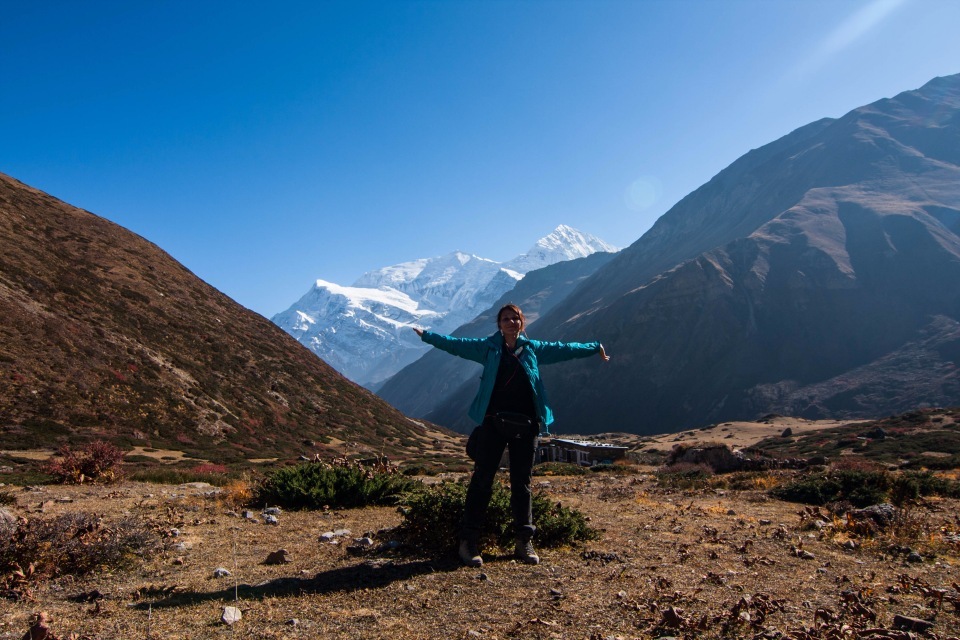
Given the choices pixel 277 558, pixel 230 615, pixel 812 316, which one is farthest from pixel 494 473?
pixel 812 316

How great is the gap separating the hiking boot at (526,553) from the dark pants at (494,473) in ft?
0.21

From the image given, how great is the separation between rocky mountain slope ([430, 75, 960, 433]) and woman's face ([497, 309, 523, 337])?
328 feet

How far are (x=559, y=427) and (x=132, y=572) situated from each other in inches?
4928

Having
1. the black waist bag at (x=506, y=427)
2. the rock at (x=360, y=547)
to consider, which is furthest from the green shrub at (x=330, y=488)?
the black waist bag at (x=506, y=427)

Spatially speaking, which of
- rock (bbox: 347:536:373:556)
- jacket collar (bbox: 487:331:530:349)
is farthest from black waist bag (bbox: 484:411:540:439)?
rock (bbox: 347:536:373:556)

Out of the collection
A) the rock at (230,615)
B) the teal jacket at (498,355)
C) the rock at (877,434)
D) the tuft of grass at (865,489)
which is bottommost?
the rock at (877,434)

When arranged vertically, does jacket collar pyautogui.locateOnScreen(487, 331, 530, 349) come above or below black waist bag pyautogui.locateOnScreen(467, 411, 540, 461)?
above

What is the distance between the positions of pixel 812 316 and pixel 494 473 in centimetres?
12899

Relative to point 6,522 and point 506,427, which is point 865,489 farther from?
point 6,522

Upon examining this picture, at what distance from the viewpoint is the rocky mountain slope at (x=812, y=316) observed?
98.3 metres

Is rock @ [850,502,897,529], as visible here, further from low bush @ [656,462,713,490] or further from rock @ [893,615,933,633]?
low bush @ [656,462,713,490]

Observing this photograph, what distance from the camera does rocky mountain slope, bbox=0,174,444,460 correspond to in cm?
2827

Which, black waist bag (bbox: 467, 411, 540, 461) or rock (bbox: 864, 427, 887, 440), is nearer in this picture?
black waist bag (bbox: 467, 411, 540, 461)

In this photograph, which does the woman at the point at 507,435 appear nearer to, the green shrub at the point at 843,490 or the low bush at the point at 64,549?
the low bush at the point at 64,549
